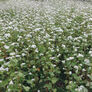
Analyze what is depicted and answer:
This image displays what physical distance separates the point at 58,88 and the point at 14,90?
0.99m

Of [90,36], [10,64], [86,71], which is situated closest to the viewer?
[10,64]

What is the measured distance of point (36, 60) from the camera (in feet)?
10.3

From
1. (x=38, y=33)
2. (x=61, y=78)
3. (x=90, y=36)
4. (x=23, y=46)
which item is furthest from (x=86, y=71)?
(x=38, y=33)

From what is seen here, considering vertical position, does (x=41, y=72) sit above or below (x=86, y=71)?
below

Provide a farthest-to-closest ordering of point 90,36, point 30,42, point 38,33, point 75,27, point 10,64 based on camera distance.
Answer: point 75,27 < point 38,33 < point 90,36 < point 30,42 < point 10,64

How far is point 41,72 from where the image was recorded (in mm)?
2998

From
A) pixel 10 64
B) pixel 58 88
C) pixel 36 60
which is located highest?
pixel 10 64

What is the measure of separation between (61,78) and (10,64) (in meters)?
1.22

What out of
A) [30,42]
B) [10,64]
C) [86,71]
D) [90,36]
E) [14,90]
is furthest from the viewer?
[90,36]

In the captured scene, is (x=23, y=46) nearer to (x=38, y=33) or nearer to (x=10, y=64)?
(x=38, y=33)

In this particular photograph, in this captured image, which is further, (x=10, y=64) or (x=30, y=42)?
(x=30, y=42)

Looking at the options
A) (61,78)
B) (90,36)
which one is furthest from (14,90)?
(90,36)

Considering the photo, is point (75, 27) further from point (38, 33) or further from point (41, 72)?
point (41, 72)

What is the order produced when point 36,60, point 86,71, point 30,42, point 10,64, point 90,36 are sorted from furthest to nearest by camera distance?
1. point 90,36
2. point 30,42
3. point 36,60
4. point 86,71
5. point 10,64
